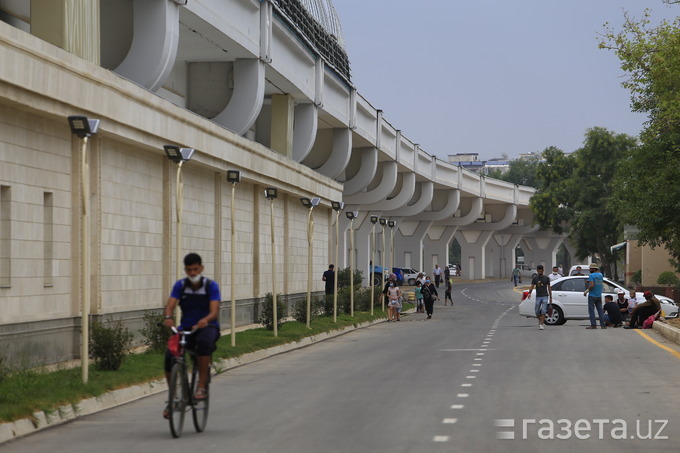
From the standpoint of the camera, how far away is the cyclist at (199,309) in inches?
439

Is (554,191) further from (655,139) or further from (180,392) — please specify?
(180,392)

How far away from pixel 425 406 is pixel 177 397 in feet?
11.8

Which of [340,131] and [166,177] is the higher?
[340,131]

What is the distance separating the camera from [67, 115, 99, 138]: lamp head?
47.2 ft

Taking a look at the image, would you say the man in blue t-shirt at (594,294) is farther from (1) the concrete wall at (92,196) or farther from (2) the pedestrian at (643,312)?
(1) the concrete wall at (92,196)

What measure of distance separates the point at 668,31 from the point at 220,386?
18.9 metres

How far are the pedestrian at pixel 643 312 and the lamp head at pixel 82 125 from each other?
2147 centimetres

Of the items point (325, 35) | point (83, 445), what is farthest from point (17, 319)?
point (325, 35)

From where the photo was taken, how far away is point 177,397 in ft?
35.6

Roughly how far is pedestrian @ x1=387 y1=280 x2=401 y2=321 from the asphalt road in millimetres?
16087

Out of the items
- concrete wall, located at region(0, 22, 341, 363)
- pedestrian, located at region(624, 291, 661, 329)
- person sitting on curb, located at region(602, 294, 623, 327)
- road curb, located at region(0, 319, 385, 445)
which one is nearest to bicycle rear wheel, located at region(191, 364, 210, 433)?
road curb, located at region(0, 319, 385, 445)

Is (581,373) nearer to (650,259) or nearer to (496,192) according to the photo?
(650,259)

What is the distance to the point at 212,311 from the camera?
11.2 metres

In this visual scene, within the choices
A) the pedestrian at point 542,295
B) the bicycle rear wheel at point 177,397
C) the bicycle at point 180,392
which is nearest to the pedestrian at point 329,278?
the pedestrian at point 542,295
